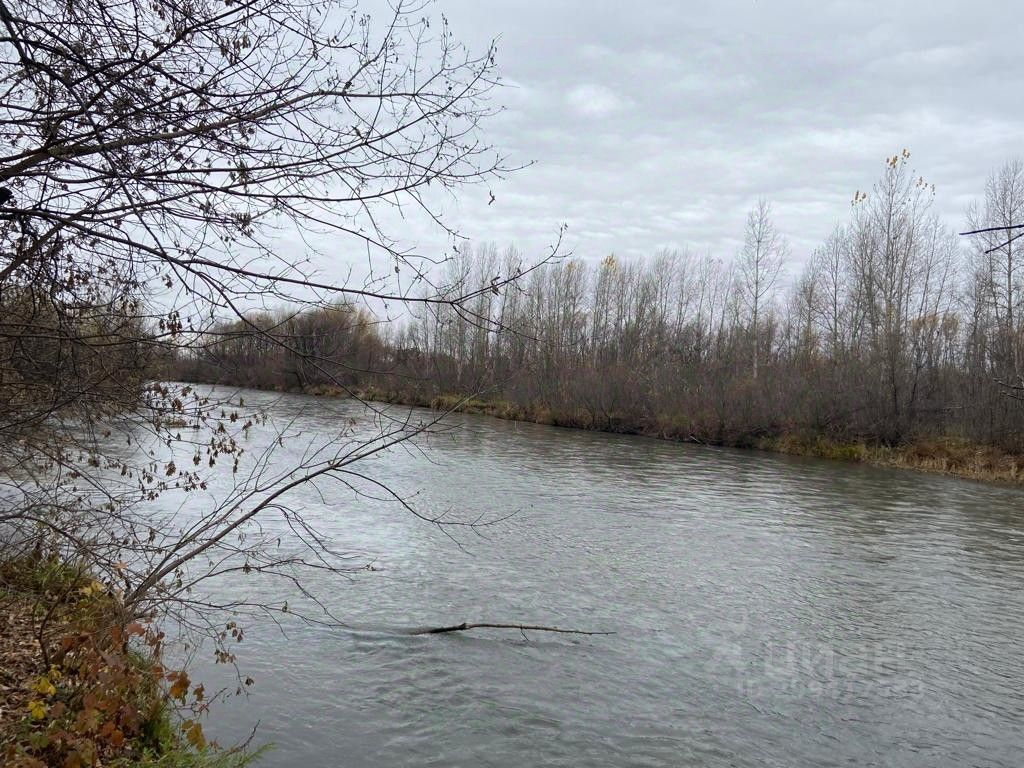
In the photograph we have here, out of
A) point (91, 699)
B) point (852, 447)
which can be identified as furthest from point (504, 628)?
point (852, 447)

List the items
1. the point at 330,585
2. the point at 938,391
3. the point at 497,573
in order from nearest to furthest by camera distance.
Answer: the point at 330,585
the point at 497,573
the point at 938,391

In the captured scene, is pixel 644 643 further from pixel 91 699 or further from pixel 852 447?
pixel 852 447

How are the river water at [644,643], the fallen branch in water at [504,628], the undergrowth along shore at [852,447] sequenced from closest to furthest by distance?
the river water at [644,643]
the fallen branch in water at [504,628]
the undergrowth along shore at [852,447]

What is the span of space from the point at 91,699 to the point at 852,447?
103 ft

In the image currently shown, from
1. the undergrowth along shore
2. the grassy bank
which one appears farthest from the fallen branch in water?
the undergrowth along shore

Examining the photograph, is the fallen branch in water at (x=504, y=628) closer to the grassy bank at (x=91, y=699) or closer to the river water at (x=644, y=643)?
the river water at (x=644, y=643)

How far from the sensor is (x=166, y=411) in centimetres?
509

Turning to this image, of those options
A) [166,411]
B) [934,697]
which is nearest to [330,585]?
[166,411]

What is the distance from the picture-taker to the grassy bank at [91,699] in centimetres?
423

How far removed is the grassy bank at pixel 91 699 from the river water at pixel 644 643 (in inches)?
29.3

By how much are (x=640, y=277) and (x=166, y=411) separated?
5429 centimetres

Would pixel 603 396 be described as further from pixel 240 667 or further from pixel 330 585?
pixel 240 667

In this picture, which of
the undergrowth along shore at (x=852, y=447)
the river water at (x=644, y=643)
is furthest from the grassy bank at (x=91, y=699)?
the undergrowth along shore at (x=852, y=447)

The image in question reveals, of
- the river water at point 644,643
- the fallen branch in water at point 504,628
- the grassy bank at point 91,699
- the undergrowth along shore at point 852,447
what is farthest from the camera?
the undergrowth along shore at point 852,447
